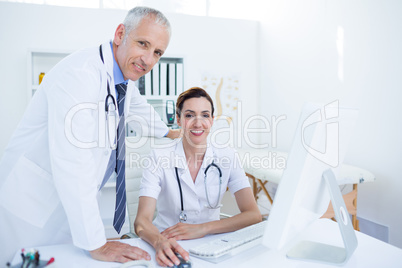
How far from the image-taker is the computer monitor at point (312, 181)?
70cm

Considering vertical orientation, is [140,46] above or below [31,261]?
above

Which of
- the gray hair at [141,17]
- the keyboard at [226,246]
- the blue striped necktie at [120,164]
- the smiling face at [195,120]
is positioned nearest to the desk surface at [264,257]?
the keyboard at [226,246]

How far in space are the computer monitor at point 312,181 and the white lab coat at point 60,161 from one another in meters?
0.55

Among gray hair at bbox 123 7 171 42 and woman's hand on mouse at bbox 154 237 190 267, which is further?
gray hair at bbox 123 7 171 42

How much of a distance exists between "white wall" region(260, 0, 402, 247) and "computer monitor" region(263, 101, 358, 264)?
5.21 ft

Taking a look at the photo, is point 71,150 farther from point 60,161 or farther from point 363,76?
point 363,76

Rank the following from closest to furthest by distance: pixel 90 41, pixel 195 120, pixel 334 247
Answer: pixel 334 247 → pixel 195 120 → pixel 90 41

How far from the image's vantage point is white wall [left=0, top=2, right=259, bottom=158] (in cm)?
311

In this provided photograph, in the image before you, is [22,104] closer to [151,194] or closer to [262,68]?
[151,194]

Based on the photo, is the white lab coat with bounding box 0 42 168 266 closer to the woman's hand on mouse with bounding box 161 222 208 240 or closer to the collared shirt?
the collared shirt

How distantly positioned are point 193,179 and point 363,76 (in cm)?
176

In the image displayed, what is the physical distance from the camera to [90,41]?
3322 mm

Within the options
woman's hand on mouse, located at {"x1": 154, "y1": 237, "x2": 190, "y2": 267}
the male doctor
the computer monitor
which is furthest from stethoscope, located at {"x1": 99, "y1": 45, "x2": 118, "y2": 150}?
the computer monitor

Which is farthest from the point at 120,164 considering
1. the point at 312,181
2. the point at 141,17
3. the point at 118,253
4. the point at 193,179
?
the point at 312,181
